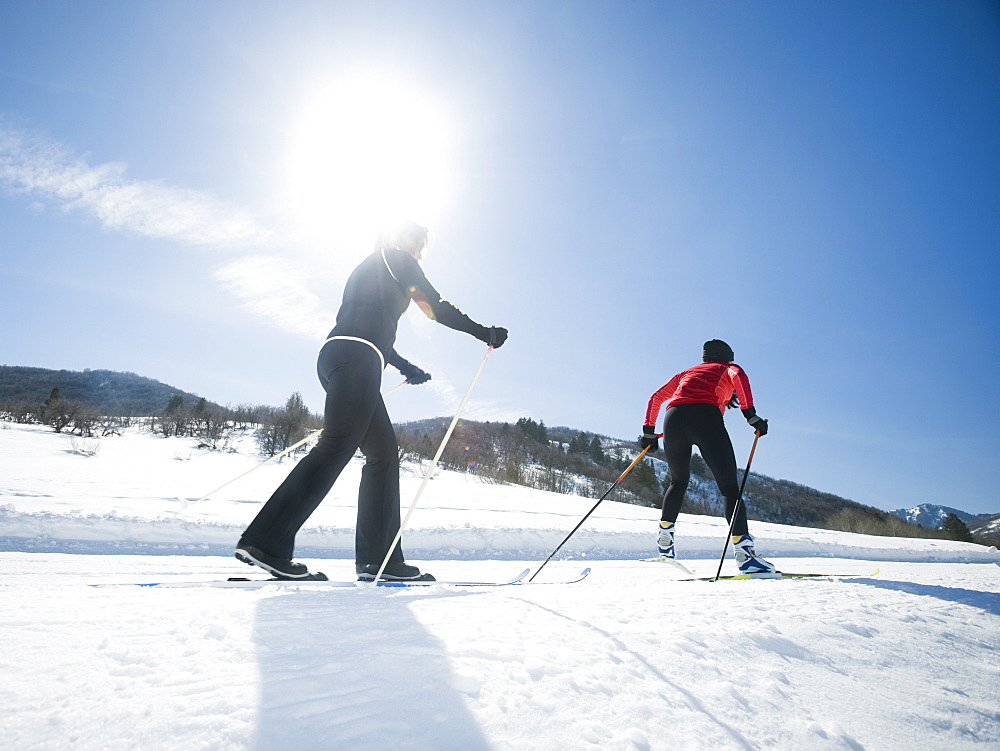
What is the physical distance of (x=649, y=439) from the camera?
4594 mm

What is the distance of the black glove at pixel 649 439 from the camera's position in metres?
4.55

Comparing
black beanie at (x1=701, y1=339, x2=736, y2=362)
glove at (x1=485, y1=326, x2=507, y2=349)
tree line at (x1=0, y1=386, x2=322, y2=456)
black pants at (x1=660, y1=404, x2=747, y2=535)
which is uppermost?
black beanie at (x1=701, y1=339, x2=736, y2=362)

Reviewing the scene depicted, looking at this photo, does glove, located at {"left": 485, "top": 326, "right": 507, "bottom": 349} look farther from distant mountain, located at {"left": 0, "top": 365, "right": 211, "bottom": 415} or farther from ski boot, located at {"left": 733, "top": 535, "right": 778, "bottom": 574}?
distant mountain, located at {"left": 0, "top": 365, "right": 211, "bottom": 415}

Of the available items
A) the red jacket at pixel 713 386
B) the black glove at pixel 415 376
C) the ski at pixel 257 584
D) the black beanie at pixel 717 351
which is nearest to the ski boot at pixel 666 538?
the red jacket at pixel 713 386

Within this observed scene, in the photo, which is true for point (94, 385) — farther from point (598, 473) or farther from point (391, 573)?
point (391, 573)

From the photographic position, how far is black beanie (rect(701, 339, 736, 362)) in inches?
167

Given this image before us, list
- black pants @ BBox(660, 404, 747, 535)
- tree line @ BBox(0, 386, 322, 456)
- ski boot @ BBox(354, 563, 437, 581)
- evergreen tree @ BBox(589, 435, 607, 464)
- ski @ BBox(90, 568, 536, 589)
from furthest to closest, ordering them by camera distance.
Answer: evergreen tree @ BBox(589, 435, 607, 464) < tree line @ BBox(0, 386, 322, 456) < black pants @ BBox(660, 404, 747, 535) < ski boot @ BBox(354, 563, 437, 581) < ski @ BBox(90, 568, 536, 589)

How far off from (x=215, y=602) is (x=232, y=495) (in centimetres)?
546

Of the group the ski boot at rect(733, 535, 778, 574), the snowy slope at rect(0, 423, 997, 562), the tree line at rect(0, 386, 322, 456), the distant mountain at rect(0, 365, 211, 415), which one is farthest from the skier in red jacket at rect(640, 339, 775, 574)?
the distant mountain at rect(0, 365, 211, 415)

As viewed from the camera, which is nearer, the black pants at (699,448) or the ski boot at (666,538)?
the black pants at (699,448)

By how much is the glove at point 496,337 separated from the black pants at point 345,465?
679 mm

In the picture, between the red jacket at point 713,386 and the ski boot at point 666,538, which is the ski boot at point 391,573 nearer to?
the ski boot at point 666,538

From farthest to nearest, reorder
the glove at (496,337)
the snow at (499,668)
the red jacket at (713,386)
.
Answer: the red jacket at (713,386)
the glove at (496,337)
the snow at (499,668)

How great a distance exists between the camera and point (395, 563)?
2506 millimetres
